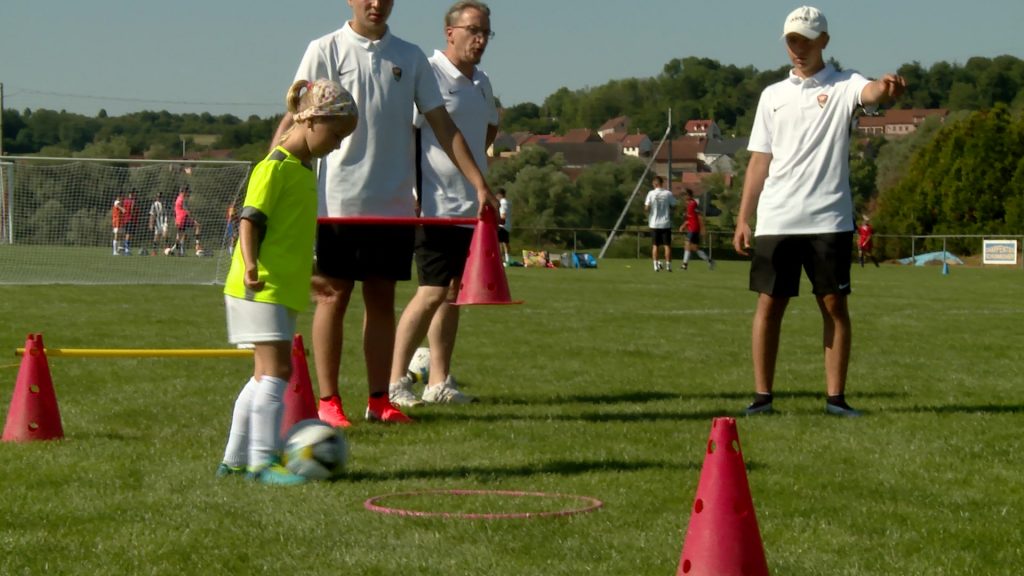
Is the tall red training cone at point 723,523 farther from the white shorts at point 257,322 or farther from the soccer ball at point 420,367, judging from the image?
the soccer ball at point 420,367

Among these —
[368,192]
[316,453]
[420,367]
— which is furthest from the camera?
[420,367]

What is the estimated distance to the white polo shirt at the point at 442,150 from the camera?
851cm

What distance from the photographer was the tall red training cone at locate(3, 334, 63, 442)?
6766mm

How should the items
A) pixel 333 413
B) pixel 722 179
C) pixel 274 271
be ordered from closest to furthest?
pixel 274 271 → pixel 333 413 → pixel 722 179

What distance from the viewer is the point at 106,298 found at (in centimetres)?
1989

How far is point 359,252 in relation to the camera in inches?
294

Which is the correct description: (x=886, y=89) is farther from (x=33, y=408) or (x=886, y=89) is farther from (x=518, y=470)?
(x=33, y=408)

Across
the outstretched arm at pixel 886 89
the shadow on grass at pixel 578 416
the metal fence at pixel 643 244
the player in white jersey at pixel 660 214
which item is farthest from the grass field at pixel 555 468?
the metal fence at pixel 643 244

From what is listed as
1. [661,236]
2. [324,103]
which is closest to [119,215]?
[661,236]

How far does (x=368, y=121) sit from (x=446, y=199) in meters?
1.07

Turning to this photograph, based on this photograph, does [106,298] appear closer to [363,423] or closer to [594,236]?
[363,423]

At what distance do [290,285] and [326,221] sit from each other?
4.83 ft

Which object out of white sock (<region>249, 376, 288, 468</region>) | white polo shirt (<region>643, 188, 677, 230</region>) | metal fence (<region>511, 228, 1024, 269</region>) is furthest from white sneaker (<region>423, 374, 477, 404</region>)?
metal fence (<region>511, 228, 1024, 269</region>)

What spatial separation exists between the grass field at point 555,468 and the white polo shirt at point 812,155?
103 cm
